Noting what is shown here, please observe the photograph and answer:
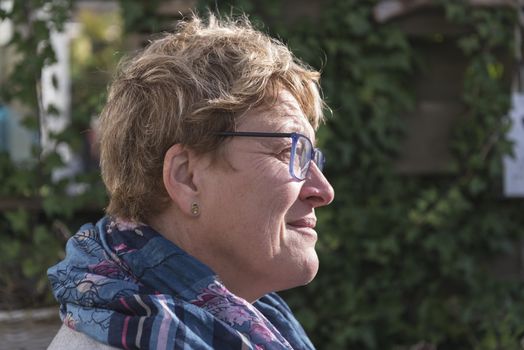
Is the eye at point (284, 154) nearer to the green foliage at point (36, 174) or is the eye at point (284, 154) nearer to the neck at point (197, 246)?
the neck at point (197, 246)

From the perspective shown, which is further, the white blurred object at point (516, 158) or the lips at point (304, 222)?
the white blurred object at point (516, 158)

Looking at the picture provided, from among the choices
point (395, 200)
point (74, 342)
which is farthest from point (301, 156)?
point (395, 200)

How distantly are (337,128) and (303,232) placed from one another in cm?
177

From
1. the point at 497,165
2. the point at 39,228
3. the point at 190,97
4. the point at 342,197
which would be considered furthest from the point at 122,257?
the point at 497,165

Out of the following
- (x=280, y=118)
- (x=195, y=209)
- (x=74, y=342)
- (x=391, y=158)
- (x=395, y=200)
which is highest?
(x=280, y=118)

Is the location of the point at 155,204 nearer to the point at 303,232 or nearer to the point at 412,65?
the point at 303,232

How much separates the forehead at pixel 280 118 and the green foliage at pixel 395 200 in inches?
62.3

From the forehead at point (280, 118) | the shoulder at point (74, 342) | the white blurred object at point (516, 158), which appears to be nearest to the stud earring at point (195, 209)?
the forehead at point (280, 118)

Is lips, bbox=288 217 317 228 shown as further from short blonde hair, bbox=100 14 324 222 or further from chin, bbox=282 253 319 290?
short blonde hair, bbox=100 14 324 222

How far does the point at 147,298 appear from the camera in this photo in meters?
1.60

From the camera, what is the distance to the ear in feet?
5.87

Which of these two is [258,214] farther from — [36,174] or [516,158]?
[516,158]

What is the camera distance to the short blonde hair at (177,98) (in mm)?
1768

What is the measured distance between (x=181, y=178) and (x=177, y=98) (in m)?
0.17
